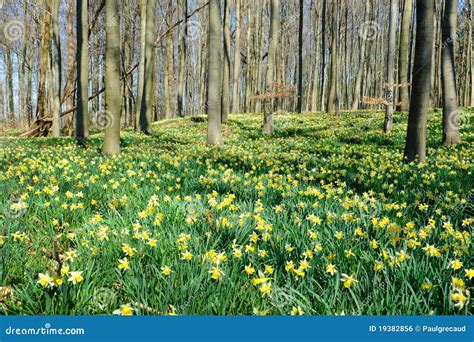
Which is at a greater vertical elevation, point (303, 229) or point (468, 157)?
point (468, 157)

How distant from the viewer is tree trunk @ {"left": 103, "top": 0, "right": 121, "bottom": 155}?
7.56 meters

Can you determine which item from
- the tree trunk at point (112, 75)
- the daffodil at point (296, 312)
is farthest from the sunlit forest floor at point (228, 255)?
the tree trunk at point (112, 75)

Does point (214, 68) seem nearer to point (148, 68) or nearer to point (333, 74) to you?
point (148, 68)

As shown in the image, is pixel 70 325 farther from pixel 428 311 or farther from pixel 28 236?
pixel 428 311

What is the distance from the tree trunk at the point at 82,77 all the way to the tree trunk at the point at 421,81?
32.8 ft

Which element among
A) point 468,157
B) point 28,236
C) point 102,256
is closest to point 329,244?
point 102,256

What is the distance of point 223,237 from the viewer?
260 cm

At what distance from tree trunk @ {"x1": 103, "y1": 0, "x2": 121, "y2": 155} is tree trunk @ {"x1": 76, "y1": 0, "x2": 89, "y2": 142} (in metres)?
4.45

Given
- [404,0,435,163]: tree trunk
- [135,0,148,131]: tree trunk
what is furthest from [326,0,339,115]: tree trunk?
[404,0,435,163]: tree trunk

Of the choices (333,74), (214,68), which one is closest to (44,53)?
(214,68)

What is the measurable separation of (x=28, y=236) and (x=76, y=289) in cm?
120

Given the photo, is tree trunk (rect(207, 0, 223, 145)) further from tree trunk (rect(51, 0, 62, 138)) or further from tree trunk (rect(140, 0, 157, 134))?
tree trunk (rect(51, 0, 62, 138))

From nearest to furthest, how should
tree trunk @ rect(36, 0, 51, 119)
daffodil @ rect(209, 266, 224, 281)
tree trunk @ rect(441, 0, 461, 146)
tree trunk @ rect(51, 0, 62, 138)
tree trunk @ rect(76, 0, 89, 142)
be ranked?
daffodil @ rect(209, 266, 224, 281) → tree trunk @ rect(441, 0, 461, 146) → tree trunk @ rect(76, 0, 89, 142) → tree trunk @ rect(51, 0, 62, 138) → tree trunk @ rect(36, 0, 51, 119)

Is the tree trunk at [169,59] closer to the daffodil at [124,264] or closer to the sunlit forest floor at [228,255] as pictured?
the sunlit forest floor at [228,255]
